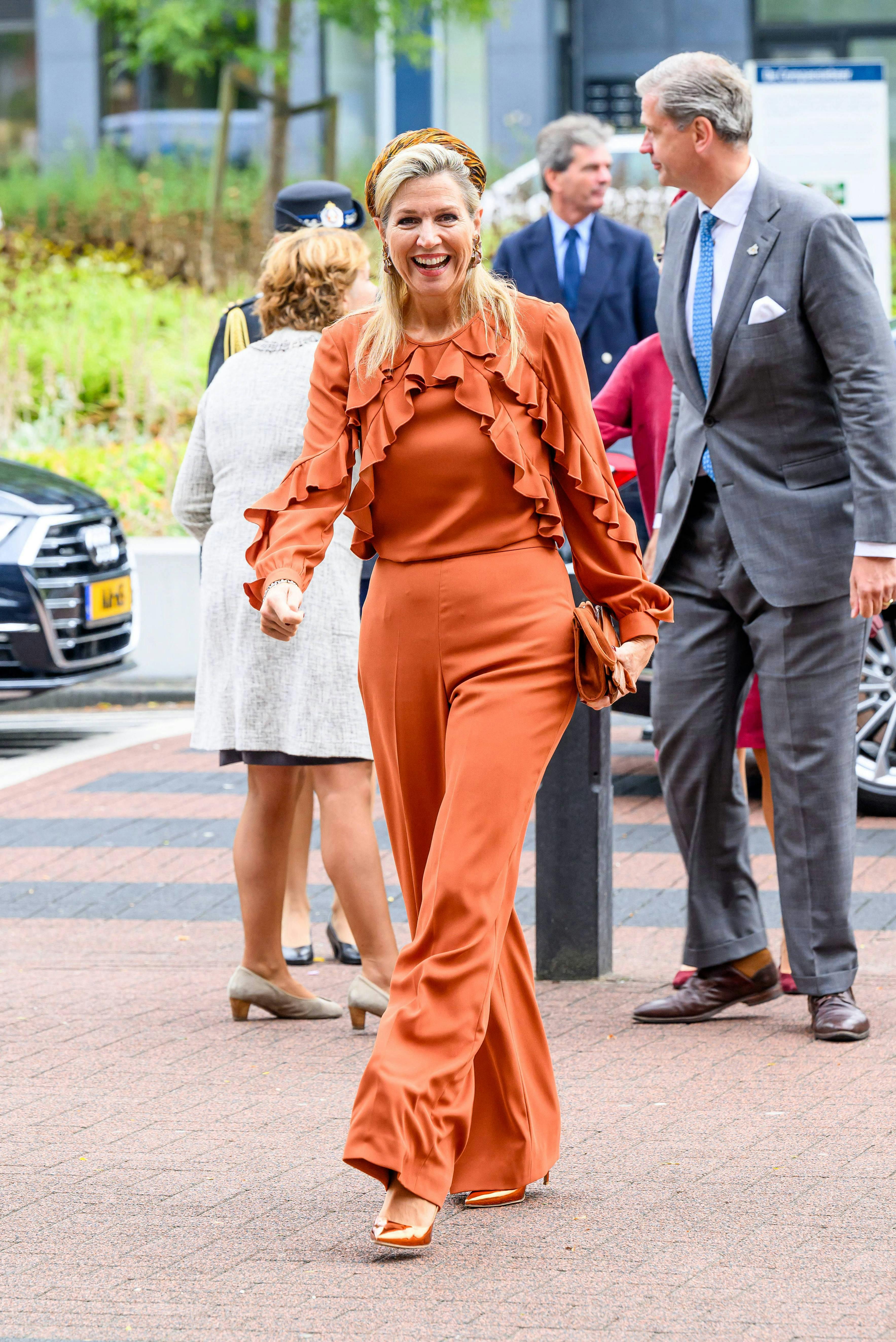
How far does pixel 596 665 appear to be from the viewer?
3736mm

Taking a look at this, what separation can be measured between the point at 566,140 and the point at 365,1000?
15.3 ft

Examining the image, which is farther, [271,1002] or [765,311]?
[271,1002]

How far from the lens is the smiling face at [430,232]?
3709 mm

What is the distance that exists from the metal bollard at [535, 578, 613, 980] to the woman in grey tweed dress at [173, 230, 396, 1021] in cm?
65

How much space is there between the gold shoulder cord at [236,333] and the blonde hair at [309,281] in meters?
0.46

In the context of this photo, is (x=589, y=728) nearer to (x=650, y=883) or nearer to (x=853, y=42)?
(x=650, y=883)

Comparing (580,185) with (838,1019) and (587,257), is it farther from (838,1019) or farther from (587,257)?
(838,1019)

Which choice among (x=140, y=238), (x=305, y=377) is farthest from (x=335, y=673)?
(x=140, y=238)

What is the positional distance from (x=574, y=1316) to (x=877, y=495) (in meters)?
2.18

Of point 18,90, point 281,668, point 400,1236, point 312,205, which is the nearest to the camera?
point 400,1236

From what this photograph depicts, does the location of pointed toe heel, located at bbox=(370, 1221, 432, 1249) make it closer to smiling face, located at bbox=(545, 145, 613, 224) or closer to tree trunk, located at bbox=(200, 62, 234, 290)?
smiling face, located at bbox=(545, 145, 613, 224)

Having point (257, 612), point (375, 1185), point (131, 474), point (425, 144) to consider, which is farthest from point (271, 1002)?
point (131, 474)

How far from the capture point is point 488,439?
3.74m

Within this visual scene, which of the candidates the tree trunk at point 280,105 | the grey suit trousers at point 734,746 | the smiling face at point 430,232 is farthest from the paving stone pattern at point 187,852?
the tree trunk at point 280,105
